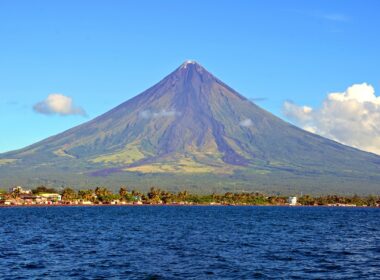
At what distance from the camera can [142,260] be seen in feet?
160

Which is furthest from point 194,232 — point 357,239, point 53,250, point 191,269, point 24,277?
point 24,277

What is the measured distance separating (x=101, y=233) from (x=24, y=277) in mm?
35377

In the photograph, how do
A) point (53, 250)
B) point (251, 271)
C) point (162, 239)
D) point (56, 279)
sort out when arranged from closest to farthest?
point (56, 279) → point (251, 271) → point (53, 250) → point (162, 239)

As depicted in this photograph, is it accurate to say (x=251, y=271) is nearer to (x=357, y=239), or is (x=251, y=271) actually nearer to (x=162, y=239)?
(x=162, y=239)

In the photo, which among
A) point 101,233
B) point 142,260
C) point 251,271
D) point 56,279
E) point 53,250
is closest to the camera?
point 56,279

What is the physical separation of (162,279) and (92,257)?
437 inches

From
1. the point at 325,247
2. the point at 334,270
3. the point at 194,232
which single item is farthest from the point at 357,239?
the point at 334,270

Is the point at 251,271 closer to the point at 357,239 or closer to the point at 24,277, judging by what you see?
the point at 24,277

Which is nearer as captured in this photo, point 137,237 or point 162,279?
point 162,279

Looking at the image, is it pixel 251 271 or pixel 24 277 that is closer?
pixel 24 277

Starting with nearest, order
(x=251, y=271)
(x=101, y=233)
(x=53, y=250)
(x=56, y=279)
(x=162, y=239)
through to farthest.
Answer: (x=56, y=279) → (x=251, y=271) → (x=53, y=250) → (x=162, y=239) → (x=101, y=233)

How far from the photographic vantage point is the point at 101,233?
76.1 m

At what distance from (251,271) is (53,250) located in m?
18.5

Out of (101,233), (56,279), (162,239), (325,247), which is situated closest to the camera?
(56,279)
